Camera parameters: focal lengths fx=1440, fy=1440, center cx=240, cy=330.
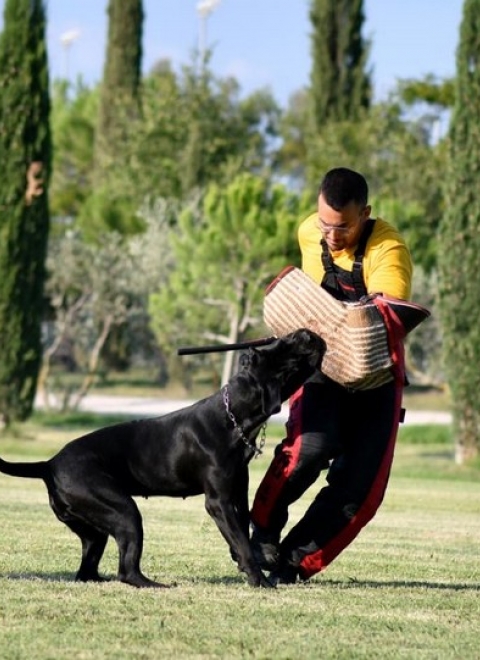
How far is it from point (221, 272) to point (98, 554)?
20835 millimetres

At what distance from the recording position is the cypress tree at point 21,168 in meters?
23.0

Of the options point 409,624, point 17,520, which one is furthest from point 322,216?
point 17,520

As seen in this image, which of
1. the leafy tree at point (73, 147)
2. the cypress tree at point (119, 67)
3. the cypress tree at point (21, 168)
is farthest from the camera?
the leafy tree at point (73, 147)

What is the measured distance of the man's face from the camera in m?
6.95

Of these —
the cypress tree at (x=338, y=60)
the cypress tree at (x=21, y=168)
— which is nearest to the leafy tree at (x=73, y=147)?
the cypress tree at (x=338, y=60)

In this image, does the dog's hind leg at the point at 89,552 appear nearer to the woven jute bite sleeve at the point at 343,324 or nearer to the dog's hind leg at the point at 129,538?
the dog's hind leg at the point at 129,538

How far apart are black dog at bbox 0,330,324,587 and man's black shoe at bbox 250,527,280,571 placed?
26 cm

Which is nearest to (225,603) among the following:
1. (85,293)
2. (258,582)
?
(258,582)

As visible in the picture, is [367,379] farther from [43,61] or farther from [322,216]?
A: [43,61]

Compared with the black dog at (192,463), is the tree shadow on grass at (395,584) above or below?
below

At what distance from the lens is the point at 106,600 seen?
6.41 meters

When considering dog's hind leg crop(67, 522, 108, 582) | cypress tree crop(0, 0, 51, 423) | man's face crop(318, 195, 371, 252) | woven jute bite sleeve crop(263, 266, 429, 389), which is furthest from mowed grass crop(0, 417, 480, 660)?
cypress tree crop(0, 0, 51, 423)

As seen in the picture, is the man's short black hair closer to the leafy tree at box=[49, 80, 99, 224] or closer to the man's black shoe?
the man's black shoe

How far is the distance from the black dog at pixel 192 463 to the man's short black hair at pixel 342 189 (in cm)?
65
